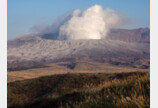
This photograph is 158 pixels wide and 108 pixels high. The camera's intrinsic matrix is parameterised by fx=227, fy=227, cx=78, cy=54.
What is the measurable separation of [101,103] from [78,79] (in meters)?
41.4

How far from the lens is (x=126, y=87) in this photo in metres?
7.40

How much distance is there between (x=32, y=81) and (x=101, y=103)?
47768mm

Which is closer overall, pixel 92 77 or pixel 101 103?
pixel 101 103

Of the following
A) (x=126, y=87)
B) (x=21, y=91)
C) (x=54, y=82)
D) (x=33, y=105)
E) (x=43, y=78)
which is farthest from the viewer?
(x=43, y=78)

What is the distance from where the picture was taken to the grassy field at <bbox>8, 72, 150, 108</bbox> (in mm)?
5629

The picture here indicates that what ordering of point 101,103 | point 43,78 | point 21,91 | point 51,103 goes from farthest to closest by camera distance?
point 43,78, point 21,91, point 51,103, point 101,103

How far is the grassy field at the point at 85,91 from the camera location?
563cm

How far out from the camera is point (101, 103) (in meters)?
5.67

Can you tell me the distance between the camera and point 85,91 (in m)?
8.58
